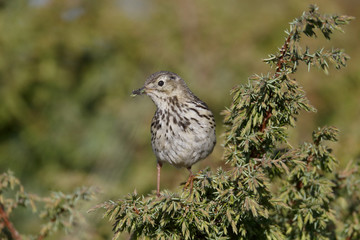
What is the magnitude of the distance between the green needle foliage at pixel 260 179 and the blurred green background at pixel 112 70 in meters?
3.18

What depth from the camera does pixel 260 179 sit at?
1930mm

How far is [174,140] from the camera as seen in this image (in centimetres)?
309

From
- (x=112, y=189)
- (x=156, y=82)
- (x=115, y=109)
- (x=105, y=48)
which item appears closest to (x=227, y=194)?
(x=156, y=82)

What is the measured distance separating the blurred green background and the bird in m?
1.96

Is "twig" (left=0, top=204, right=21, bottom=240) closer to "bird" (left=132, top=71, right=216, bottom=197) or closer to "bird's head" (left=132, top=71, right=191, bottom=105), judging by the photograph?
"bird" (left=132, top=71, right=216, bottom=197)

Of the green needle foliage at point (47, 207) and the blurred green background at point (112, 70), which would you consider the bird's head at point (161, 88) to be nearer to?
the green needle foliage at point (47, 207)

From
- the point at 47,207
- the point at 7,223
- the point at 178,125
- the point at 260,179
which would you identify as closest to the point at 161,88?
the point at 178,125

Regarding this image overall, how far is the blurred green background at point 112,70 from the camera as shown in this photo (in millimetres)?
5637

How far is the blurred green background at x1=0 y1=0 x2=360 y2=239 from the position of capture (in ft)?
18.5

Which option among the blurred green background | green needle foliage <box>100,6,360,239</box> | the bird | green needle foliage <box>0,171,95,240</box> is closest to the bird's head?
the bird

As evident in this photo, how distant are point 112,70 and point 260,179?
14.6 feet

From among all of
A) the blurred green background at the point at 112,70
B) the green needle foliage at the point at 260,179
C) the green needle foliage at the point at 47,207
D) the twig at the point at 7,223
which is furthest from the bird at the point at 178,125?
the blurred green background at the point at 112,70

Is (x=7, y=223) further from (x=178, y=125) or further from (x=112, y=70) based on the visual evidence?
(x=112, y=70)

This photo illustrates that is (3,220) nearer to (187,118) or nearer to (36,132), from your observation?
(187,118)
